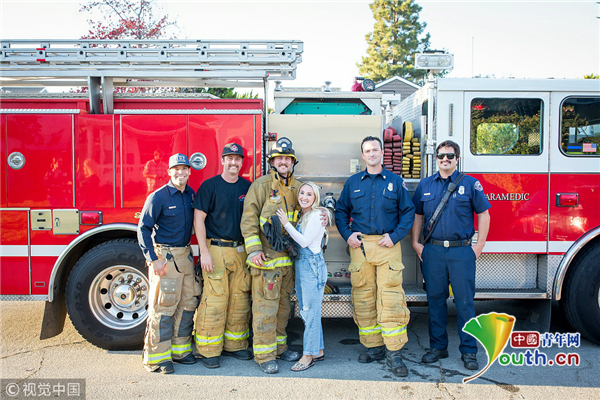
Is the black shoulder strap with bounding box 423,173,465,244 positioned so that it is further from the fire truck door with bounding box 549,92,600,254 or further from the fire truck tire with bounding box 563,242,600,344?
the fire truck tire with bounding box 563,242,600,344

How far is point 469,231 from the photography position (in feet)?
13.3

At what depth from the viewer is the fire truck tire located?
4.41 metres

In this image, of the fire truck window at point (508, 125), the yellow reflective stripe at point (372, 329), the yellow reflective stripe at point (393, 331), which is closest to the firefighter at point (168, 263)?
the yellow reflective stripe at point (372, 329)

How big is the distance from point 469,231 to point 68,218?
3.93m

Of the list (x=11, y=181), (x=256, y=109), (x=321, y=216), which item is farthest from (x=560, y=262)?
(x=11, y=181)

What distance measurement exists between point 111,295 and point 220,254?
1.36 meters

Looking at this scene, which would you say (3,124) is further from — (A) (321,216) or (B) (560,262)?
(B) (560,262)

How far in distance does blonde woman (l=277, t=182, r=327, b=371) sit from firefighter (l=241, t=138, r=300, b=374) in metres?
0.14

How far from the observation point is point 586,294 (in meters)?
4.41

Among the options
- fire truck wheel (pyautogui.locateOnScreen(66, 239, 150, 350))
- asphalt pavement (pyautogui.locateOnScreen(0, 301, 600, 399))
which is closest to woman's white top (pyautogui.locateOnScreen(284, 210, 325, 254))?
asphalt pavement (pyautogui.locateOnScreen(0, 301, 600, 399))

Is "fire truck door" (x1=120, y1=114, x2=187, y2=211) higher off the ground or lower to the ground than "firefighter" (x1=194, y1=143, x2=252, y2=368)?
higher

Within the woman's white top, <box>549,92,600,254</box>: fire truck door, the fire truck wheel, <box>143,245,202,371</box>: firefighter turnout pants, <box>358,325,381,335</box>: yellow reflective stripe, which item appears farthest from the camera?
<box>549,92,600,254</box>: fire truck door

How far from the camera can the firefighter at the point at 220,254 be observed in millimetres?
4000

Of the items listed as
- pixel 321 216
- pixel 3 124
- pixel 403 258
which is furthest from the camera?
pixel 403 258
